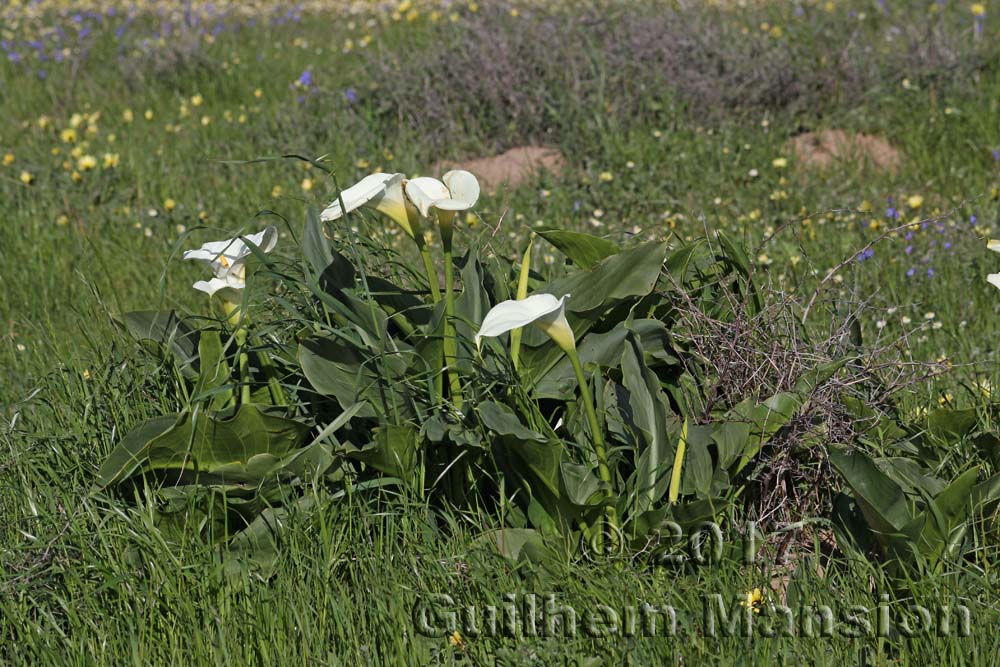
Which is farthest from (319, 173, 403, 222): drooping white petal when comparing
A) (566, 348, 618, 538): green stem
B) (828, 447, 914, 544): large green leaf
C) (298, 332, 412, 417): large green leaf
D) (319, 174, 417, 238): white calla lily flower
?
(828, 447, 914, 544): large green leaf

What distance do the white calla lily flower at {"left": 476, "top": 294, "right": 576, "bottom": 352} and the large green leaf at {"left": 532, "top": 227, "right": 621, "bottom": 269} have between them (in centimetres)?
51

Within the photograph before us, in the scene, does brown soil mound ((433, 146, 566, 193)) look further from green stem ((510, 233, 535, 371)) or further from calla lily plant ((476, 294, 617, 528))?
calla lily plant ((476, 294, 617, 528))

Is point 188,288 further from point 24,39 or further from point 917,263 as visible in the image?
point 24,39

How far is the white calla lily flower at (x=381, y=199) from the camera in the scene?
233 centimetres

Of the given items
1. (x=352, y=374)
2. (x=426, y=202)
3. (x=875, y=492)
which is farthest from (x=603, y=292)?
Answer: (x=875, y=492)

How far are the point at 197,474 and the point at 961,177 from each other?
12.4ft

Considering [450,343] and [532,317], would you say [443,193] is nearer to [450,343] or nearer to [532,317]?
[450,343]

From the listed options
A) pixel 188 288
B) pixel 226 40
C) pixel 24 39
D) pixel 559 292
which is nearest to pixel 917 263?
pixel 559 292

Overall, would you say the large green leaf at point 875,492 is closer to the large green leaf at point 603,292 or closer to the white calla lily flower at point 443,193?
the large green leaf at point 603,292

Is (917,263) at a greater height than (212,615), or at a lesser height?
lesser

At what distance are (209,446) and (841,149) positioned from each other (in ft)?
12.5

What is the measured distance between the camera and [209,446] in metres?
2.42

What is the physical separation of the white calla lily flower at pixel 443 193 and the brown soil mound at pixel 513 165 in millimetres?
2816

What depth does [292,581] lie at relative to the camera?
2.32 metres
